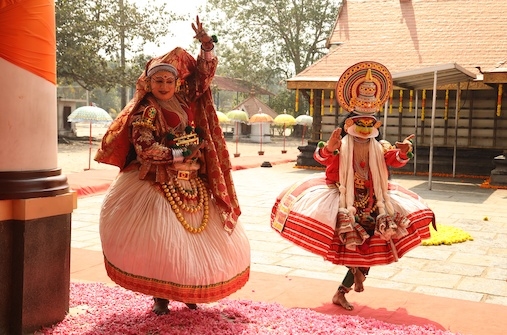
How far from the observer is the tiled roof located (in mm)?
16328

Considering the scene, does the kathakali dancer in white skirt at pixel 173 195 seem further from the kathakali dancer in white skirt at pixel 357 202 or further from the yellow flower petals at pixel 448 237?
the yellow flower petals at pixel 448 237

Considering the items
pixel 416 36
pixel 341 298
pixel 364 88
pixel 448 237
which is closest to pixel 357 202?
pixel 341 298

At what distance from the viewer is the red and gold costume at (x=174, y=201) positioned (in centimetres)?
386

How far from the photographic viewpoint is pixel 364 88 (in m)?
4.97

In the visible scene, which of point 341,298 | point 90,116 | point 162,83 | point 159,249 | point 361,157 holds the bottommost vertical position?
point 341,298

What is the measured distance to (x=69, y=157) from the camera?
67.8 ft

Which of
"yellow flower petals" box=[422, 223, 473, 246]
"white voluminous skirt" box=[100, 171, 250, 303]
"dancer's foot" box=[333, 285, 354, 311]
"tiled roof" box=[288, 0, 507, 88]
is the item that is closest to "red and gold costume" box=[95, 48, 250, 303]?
"white voluminous skirt" box=[100, 171, 250, 303]

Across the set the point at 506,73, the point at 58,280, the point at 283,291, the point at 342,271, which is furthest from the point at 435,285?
the point at 506,73

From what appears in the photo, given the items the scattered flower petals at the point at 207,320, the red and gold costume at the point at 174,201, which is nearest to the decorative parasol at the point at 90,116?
the scattered flower petals at the point at 207,320

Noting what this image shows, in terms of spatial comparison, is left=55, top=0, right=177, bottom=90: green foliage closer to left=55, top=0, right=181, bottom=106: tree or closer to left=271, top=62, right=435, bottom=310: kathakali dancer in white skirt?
left=55, top=0, right=181, bottom=106: tree

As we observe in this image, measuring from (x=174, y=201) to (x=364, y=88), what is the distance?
1.88m

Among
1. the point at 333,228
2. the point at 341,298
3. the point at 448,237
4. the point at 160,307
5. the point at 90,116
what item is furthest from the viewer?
the point at 90,116

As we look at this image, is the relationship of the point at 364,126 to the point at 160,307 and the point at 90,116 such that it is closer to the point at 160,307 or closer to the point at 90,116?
the point at 160,307

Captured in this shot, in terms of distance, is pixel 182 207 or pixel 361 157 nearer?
pixel 182 207
